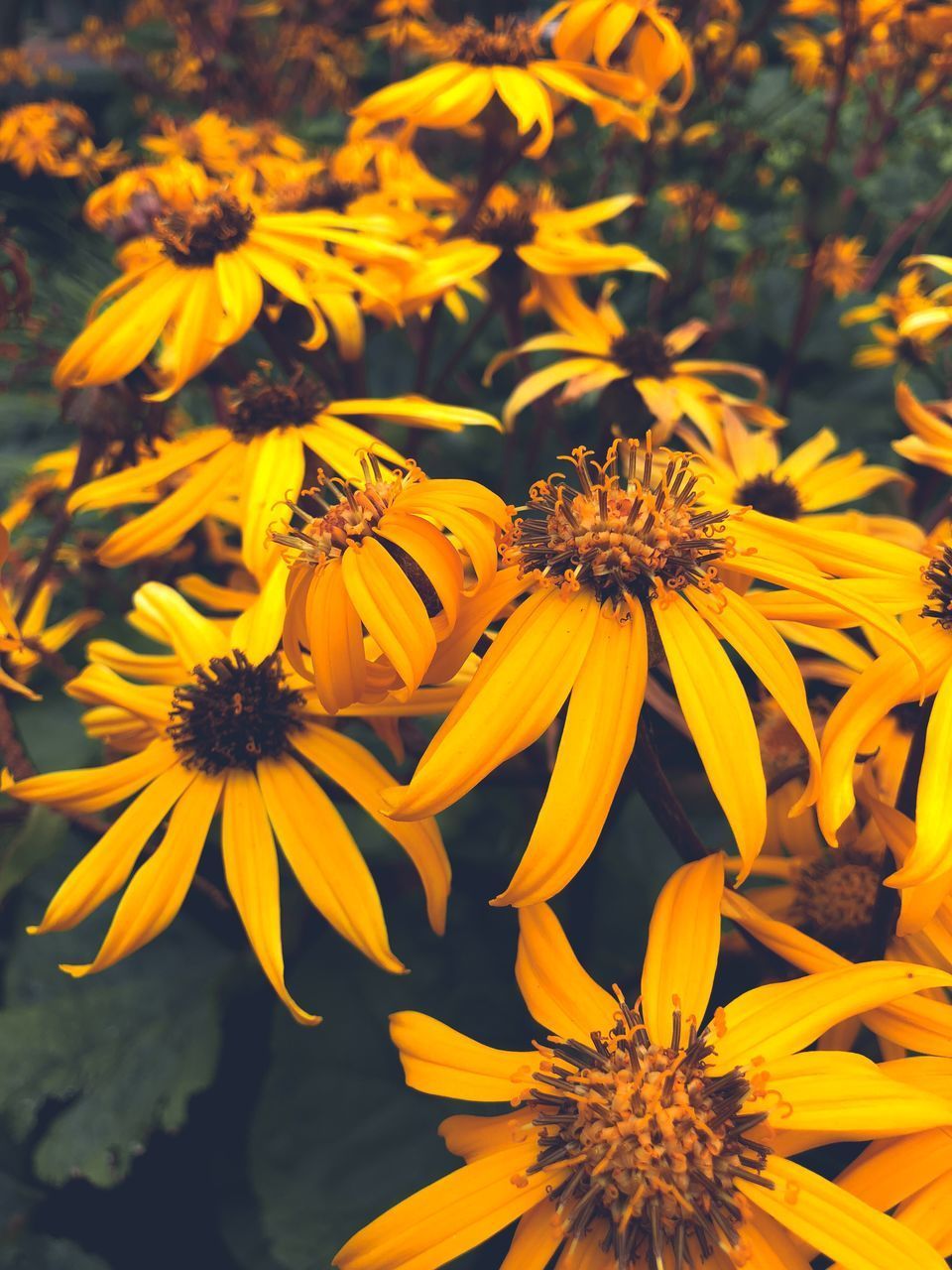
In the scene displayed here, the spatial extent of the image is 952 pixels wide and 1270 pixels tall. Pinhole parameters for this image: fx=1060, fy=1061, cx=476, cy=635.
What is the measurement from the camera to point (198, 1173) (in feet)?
2.79

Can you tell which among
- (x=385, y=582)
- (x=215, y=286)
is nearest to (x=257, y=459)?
(x=215, y=286)

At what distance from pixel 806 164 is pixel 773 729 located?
2.33 ft

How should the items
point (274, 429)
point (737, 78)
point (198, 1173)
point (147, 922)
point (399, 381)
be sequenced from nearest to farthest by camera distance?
1. point (147, 922)
2. point (274, 429)
3. point (198, 1173)
4. point (399, 381)
5. point (737, 78)

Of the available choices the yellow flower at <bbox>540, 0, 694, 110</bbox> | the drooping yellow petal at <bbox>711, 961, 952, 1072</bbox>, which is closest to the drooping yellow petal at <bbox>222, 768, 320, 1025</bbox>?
the drooping yellow petal at <bbox>711, 961, 952, 1072</bbox>

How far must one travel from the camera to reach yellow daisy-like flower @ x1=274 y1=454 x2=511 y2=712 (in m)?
0.47

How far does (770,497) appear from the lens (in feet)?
2.90

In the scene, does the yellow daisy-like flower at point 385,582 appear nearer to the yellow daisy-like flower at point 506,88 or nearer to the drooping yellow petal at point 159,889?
the drooping yellow petal at point 159,889

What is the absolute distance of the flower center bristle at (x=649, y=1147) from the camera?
44 centimetres

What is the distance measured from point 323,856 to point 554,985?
0.51 ft

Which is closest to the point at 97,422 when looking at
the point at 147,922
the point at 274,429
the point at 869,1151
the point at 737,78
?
the point at 274,429

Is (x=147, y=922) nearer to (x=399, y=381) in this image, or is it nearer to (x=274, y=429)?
(x=274, y=429)

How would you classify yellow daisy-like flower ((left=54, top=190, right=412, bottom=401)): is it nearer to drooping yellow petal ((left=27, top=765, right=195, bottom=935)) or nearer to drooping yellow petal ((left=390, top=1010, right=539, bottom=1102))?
drooping yellow petal ((left=27, top=765, right=195, bottom=935))

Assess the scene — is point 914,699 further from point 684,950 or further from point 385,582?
point 385,582

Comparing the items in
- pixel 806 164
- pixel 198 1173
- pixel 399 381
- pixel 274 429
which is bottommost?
pixel 198 1173
